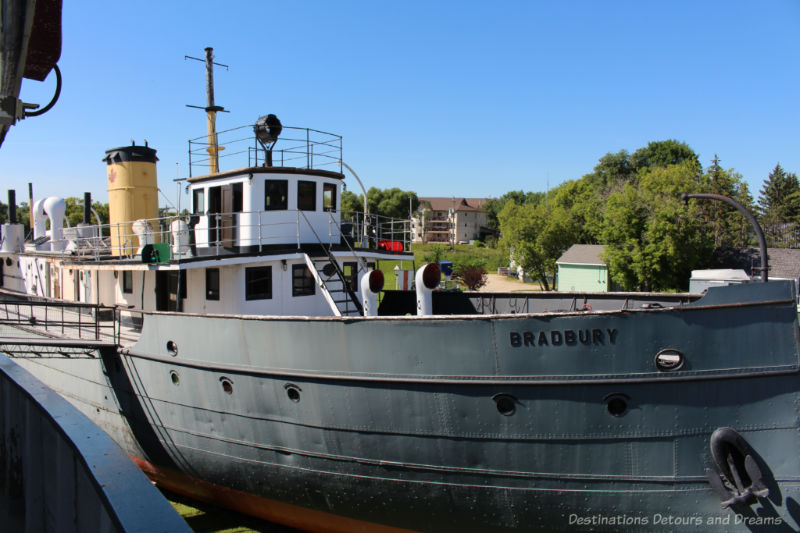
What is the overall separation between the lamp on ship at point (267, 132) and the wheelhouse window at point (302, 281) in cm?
290

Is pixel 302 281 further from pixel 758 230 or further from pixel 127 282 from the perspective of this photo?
pixel 758 230

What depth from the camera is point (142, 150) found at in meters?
14.6

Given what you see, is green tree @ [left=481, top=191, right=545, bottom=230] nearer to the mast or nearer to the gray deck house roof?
the gray deck house roof

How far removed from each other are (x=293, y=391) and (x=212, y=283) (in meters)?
3.98

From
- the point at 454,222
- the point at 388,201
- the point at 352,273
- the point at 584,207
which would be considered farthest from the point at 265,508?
the point at 454,222

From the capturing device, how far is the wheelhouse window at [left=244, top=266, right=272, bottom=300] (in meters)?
10.2

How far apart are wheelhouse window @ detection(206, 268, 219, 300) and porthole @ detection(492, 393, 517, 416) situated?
6.37 meters

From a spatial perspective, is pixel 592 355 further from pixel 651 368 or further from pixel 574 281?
pixel 574 281

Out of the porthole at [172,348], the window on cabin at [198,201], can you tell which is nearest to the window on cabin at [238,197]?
the window on cabin at [198,201]

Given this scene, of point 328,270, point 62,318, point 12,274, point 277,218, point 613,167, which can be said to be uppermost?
point 613,167

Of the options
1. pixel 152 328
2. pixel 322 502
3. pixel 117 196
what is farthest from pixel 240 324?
pixel 117 196

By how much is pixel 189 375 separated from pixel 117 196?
27.4 feet

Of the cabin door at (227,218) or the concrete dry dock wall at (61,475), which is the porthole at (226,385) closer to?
the cabin door at (227,218)

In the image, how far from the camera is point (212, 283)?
10.6m
